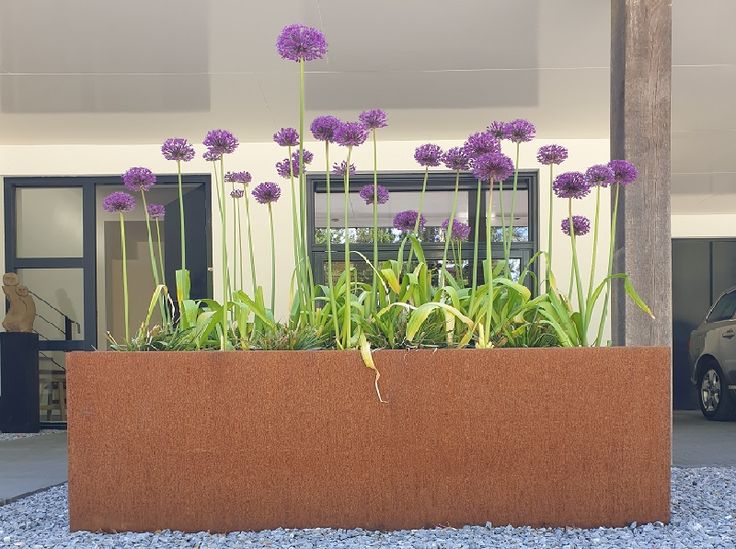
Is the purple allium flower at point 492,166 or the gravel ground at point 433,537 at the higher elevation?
the purple allium flower at point 492,166

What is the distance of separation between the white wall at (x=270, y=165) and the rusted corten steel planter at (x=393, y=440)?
3950 mm

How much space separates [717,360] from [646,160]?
4.90 m

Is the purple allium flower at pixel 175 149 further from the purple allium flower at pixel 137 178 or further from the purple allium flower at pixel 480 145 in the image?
the purple allium flower at pixel 480 145

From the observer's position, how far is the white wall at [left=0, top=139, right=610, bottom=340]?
20.8 ft

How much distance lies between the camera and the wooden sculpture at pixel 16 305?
666 centimetres

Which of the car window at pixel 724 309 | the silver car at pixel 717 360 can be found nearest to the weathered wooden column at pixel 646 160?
the silver car at pixel 717 360

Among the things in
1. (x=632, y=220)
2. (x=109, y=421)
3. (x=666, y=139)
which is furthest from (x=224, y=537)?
(x=666, y=139)

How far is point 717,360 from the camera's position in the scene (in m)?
7.59

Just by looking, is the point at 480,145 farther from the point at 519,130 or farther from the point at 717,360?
the point at 717,360

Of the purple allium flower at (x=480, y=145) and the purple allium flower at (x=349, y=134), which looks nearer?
the purple allium flower at (x=349, y=134)

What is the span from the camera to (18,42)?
430 centimetres

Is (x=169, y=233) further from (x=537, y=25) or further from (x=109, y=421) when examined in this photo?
(x=109, y=421)

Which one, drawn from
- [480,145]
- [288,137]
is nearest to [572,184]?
[480,145]

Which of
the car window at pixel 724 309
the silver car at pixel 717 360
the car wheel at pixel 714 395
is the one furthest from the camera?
the car wheel at pixel 714 395
